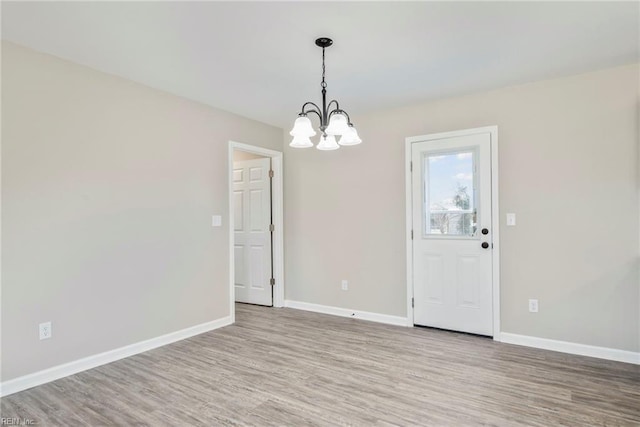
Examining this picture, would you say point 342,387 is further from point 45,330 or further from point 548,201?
point 548,201

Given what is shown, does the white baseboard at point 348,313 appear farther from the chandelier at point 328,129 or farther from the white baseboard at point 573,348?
the chandelier at point 328,129

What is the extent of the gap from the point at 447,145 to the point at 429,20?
170 cm

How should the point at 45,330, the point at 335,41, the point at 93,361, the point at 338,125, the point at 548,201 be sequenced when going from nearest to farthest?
the point at 338,125
the point at 335,41
the point at 45,330
the point at 93,361
the point at 548,201

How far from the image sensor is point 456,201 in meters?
3.74

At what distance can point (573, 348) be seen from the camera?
125 inches

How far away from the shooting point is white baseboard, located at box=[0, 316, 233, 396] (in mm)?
2520

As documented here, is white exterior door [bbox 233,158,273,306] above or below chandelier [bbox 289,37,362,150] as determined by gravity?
below

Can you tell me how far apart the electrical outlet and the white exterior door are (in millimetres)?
2611

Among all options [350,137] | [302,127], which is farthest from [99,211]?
[350,137]

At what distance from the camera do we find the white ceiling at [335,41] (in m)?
2.15

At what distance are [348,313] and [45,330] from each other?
9.80 ft

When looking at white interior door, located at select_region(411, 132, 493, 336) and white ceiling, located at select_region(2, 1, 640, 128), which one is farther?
white interior door, located at select_region(411, 132, 493, 336)

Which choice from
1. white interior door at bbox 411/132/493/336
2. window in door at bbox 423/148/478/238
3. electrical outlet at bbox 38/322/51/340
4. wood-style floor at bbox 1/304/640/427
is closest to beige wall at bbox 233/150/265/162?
white interior door at bbox 411/132/493/336

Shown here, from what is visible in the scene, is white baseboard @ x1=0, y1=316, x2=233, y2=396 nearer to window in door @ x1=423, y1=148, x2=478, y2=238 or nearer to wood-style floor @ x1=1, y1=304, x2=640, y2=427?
wood-style floor @ x1=1, y1=304, x2=640, y2=427
